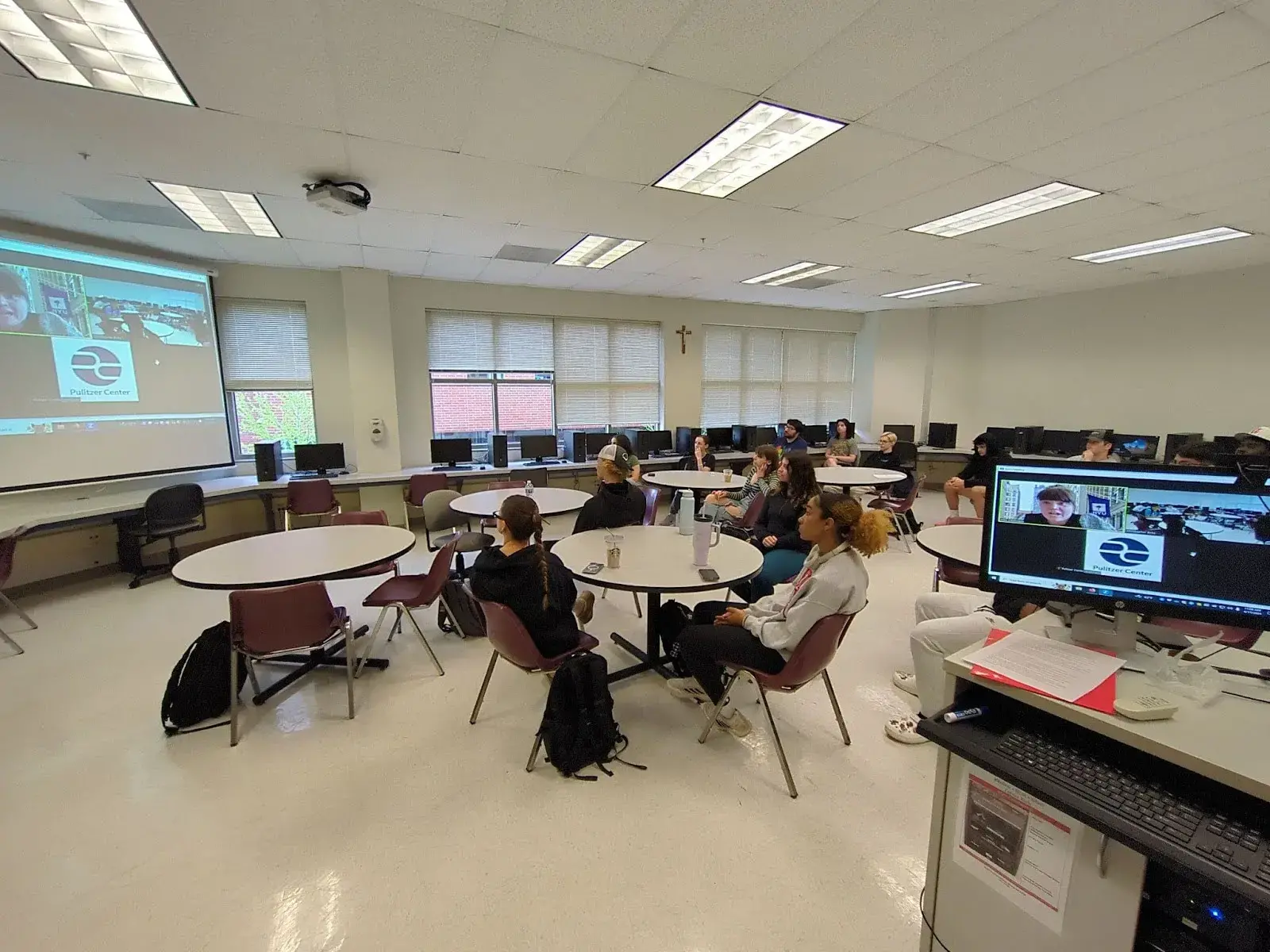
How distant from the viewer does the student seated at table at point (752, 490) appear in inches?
162

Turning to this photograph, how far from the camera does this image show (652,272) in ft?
20.3

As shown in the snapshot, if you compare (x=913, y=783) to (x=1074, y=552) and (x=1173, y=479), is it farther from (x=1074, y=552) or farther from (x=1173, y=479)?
(x=1173, y=479)

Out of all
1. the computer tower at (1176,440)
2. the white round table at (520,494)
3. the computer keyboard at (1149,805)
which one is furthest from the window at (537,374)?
the computer keyboard at (1149,805)

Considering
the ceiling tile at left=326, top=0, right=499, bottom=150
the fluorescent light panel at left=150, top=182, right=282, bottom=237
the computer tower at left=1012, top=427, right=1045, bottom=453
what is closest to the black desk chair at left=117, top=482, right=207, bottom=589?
the fluorescent light panel at left=150, top=182, right=282, bottom=237

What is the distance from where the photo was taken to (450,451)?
6539 millimetres

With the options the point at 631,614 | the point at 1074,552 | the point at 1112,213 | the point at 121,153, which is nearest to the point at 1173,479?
the point at 1074,552

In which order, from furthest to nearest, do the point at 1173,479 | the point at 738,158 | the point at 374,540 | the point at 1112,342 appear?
the point at 1112,342, the point at 738,158, the point at 374,540, the point at 1173,479

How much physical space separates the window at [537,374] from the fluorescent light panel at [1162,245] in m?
5.22

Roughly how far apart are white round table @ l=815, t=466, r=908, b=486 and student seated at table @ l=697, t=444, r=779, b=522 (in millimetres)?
916

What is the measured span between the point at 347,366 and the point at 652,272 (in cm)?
384

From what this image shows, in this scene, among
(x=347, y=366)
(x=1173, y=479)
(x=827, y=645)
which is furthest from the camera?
(x=347, y=366)

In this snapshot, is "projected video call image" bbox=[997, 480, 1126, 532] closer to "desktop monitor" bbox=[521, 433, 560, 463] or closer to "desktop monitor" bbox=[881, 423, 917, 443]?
"desktop monitor" bbox=[521, 433, 560, 463]

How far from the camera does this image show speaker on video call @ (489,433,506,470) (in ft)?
22.0

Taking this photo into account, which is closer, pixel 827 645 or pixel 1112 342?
pixel 827 645
